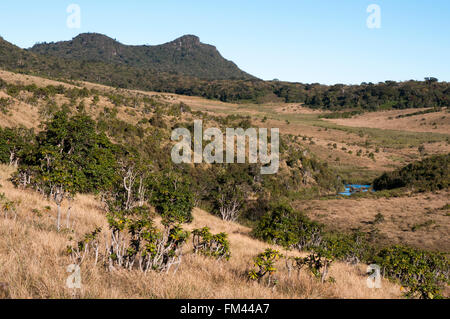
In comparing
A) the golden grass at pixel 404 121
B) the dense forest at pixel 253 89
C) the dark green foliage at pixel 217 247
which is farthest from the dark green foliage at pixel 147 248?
the dense forest at pixel 253 89

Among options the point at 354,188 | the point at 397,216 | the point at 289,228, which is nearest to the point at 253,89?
the point at 354,188

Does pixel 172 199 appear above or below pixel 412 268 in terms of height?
above

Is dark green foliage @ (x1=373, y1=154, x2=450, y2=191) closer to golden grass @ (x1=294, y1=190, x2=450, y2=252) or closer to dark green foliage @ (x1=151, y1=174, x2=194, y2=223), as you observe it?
golden grass @ (x1=294, y1=190, x2=450, y2=252)

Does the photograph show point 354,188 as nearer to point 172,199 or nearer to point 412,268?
point 412,268

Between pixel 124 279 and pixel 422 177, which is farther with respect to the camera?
pixel 422 177

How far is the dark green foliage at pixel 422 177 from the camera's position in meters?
43.3

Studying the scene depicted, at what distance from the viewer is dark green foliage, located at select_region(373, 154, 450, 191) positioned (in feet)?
142

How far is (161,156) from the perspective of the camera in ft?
121

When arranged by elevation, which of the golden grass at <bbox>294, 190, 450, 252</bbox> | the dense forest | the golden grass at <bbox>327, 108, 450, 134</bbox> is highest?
the dense forest

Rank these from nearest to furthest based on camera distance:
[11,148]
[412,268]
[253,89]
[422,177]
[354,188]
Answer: [412,268] < [11,148] < [422,177] < [354,188] < [253,89]

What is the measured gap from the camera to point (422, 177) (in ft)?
154

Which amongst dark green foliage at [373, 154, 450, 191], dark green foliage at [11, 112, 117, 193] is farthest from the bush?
dark green foliage at [373, 154, 450, 191]

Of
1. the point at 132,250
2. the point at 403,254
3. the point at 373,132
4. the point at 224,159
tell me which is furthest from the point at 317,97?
the point at 132,250
